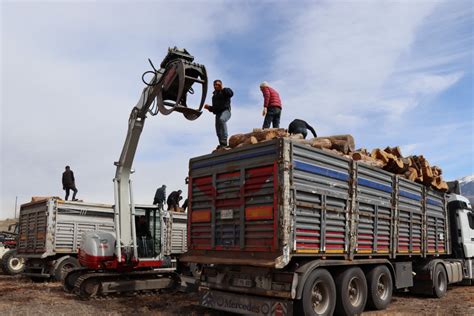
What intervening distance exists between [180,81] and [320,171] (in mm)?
3798

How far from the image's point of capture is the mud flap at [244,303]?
22.5ft

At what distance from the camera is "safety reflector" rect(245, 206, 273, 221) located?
7113 mm

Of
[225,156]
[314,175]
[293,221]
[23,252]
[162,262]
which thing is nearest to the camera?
[293,221]

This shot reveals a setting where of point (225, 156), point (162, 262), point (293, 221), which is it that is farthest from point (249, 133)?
point (162, 262)

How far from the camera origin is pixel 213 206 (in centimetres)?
820

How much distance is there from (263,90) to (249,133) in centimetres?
214

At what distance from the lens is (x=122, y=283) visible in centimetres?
1142

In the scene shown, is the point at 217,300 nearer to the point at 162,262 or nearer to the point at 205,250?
the point at 205,250

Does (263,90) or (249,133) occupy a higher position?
(263,90)

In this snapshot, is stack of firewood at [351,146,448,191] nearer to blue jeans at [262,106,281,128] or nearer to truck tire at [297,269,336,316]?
blue jeans at [262,106,281,128]

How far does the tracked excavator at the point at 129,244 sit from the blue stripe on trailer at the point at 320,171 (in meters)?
3.69

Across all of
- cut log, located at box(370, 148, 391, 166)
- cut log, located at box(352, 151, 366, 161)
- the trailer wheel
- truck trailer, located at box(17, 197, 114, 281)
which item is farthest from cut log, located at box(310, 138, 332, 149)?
truck trailer, located at box(17, 197, 114, 281)

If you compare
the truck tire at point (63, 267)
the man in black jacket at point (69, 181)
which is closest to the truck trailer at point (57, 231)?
the truck tire at point (63, 267)

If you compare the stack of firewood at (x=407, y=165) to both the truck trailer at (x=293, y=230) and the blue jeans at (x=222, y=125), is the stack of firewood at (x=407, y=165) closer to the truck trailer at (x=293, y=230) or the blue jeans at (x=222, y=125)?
the truck trailer at (x=293, y=230)
